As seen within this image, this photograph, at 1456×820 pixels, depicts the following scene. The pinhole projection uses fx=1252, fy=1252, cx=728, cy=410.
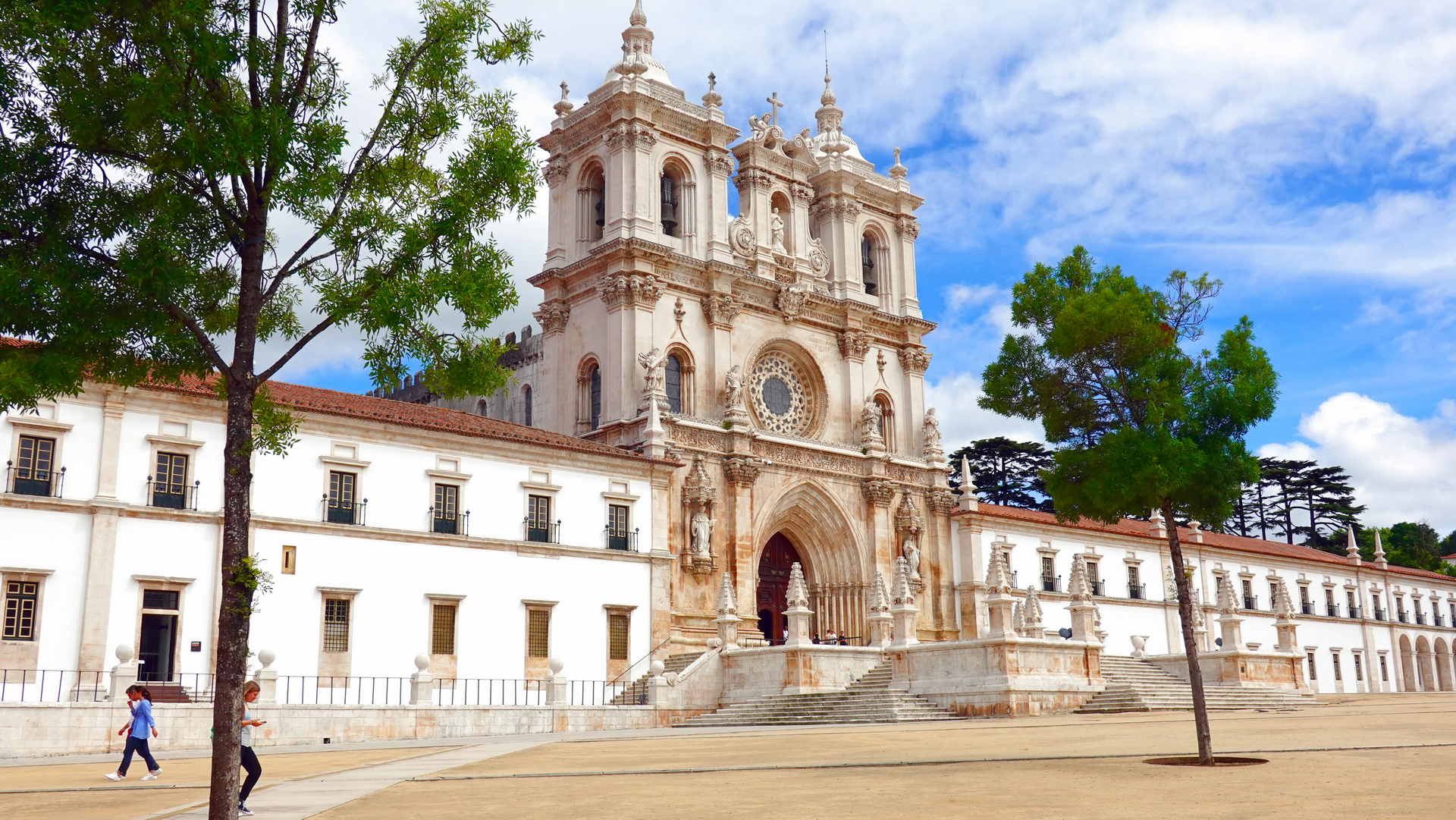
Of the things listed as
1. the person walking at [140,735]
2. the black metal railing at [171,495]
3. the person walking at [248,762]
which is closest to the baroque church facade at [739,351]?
the black metal railing at [171,495]

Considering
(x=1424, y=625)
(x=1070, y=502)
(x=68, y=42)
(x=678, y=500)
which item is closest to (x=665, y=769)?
(x=1070, y=502)

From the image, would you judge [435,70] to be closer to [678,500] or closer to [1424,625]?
[678,500]

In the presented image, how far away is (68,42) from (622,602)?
27.6m

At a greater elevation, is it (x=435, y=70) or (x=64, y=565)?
(x=435, y=70)

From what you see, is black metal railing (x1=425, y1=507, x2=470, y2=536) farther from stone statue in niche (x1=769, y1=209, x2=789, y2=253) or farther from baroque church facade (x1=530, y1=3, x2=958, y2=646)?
stone statue in niche (x1=769, y1=209, x2=789, y2=253)

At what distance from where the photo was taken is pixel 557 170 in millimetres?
47906

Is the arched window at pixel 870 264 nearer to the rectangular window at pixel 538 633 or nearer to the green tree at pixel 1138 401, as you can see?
the rectangular window at pixel 538 633

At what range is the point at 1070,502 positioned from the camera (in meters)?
18.0

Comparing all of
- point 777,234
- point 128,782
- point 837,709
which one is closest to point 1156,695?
point 837,709

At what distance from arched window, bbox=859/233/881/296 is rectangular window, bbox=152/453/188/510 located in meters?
29.7

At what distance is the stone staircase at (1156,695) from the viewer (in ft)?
105

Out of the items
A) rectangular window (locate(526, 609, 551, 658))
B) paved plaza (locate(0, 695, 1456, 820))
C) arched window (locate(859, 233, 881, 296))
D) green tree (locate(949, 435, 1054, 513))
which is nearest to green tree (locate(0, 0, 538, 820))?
paved plaza (locate(0, 695, 1456, 820))

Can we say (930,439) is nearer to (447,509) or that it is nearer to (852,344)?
(852,344)

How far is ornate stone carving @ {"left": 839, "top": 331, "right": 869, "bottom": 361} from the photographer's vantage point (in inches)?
1937
